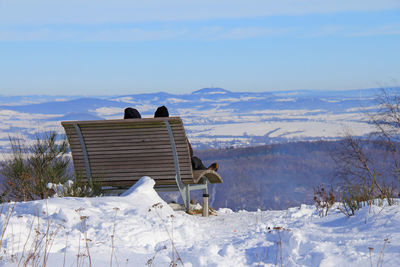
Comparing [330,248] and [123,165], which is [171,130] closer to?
[123,165]

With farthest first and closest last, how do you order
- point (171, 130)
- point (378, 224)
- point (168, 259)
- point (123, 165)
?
1. point (123, 165)
2. point (171, 130)
3. point (378, 224)
4. point (168, 259)

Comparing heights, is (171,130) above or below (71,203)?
above

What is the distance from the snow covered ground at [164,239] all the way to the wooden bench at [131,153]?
1506 mm

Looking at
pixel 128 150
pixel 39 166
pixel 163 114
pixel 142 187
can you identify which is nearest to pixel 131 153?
pixel 128 150

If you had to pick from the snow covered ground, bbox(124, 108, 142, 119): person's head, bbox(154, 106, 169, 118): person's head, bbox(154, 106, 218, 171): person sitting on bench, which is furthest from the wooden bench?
the snow covered ground

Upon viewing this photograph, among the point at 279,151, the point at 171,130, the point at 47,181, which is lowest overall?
the point at 279,151

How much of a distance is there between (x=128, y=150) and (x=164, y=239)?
327cm

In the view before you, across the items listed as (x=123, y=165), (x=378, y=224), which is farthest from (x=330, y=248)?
(x=123, y=165)

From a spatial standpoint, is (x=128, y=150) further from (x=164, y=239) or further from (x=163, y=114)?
(x=164, y=239)

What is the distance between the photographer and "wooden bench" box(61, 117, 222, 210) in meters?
8.38

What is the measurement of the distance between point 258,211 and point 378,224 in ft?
14.1

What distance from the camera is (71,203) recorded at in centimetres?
636

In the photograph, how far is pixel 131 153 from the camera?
8.67m

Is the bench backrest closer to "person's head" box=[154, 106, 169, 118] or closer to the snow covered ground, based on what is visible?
"person's head" box=[154, 106, 169, 118]
